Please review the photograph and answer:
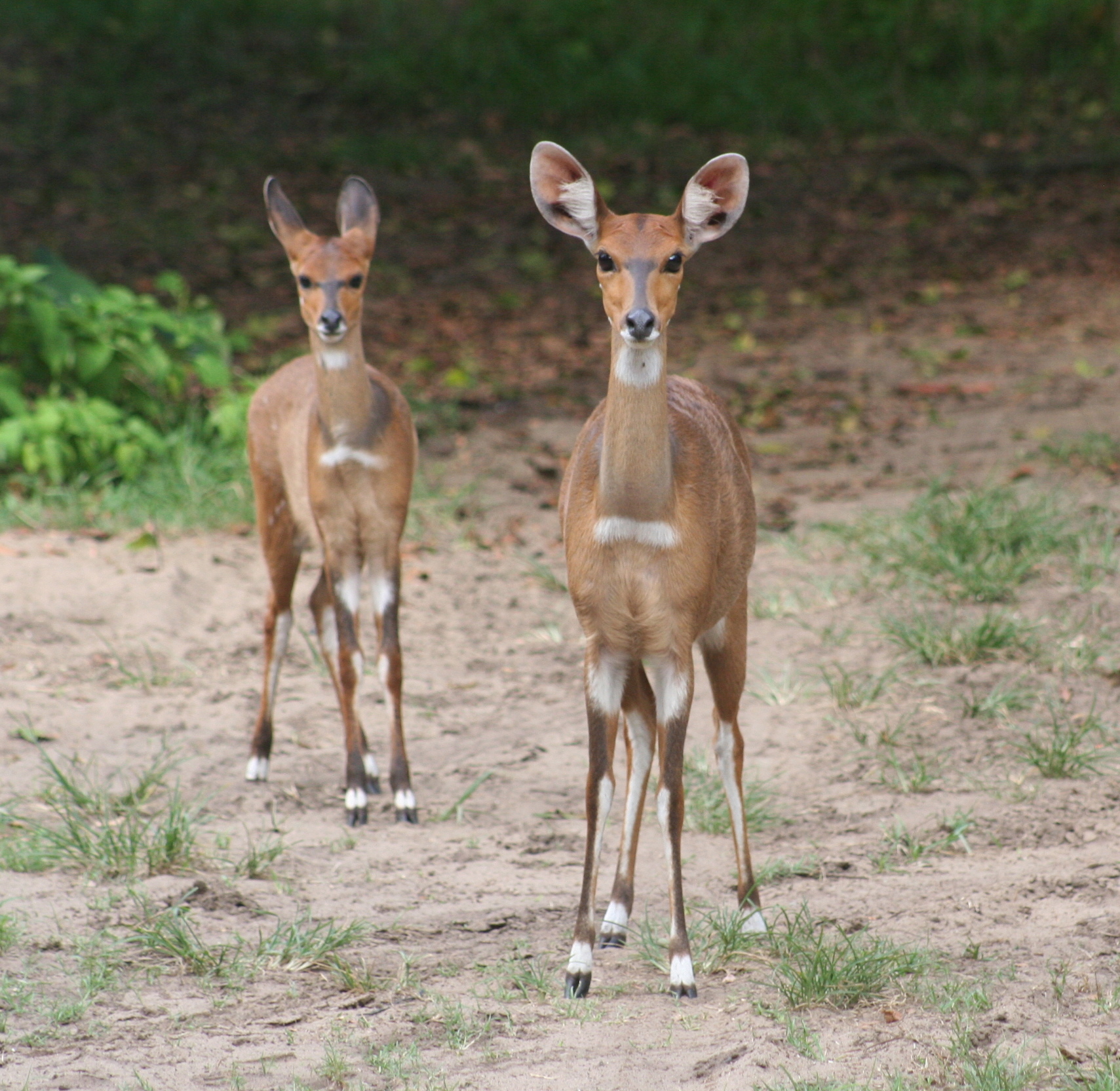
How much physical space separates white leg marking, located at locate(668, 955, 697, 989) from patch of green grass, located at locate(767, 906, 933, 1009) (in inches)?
8.5

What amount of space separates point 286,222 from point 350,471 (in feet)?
3.23

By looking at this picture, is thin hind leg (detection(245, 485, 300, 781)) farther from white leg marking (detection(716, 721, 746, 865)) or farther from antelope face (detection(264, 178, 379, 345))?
white leg marking (detection(716, 721, 746, 865))

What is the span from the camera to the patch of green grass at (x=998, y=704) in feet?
18.5

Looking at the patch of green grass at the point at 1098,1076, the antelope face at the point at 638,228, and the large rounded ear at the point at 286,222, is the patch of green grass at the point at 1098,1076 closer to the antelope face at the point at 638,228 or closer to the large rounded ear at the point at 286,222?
the antelope face at the point at 638,228

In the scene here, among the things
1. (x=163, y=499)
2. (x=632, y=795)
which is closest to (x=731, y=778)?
(x=632, y=795)

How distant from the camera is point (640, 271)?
3.73 metres

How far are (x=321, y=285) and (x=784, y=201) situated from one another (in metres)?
9.73

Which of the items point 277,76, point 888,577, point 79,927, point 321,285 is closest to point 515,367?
point 888,577

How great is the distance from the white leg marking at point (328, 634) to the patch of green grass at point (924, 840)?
2339 millimetres

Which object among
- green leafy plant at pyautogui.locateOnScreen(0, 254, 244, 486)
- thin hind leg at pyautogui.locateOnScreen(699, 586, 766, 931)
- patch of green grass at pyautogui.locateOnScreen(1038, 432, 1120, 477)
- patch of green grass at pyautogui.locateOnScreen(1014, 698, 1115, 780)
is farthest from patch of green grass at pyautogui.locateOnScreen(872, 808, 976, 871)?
green leafy plant at pyautogui.locateOnScreen(0, 254, 244, 486)

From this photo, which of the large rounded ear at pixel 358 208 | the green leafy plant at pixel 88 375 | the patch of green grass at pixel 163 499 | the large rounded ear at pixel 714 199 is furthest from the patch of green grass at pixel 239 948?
the green leafy plant at pixel 88 375

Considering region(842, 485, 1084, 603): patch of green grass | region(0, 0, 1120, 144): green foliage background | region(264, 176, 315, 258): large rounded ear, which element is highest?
region(0, 0, 1120, 144): green foliage background

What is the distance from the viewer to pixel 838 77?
16.7 metres

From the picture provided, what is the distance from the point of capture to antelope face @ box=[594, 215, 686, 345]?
3.68 metres
